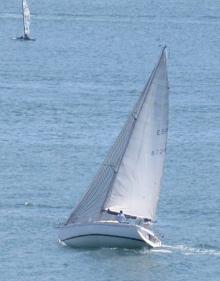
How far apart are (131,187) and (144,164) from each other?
1.45m

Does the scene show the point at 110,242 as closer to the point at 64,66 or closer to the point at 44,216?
the point at 44,216

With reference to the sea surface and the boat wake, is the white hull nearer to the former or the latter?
the sea surface

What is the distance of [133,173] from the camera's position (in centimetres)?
8769

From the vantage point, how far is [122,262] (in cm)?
8444

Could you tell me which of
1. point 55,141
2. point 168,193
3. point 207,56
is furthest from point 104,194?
point 207,56

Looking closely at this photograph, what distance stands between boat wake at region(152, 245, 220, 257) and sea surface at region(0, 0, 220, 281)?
3.2 inches

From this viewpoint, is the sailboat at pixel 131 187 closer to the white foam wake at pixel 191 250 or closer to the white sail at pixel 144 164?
the white sail at pixel 144 164

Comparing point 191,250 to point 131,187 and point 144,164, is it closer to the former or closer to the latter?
point 131,187

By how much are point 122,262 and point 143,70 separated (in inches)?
3383

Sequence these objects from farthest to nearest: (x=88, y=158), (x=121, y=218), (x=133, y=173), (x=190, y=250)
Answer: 1. (x=88, y=158)
2. (x=133, y=173)
3. (x=190, y=250)
4. (x=121, y=218)

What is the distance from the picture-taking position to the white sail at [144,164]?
85.7m

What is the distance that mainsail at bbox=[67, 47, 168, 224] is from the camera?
86.3 meters

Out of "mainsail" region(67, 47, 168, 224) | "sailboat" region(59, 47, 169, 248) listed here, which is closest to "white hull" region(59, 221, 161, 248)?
"sailboat" region(59, 47, 169, 248)

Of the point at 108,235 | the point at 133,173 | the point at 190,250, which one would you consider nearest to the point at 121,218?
the point at 108,235
